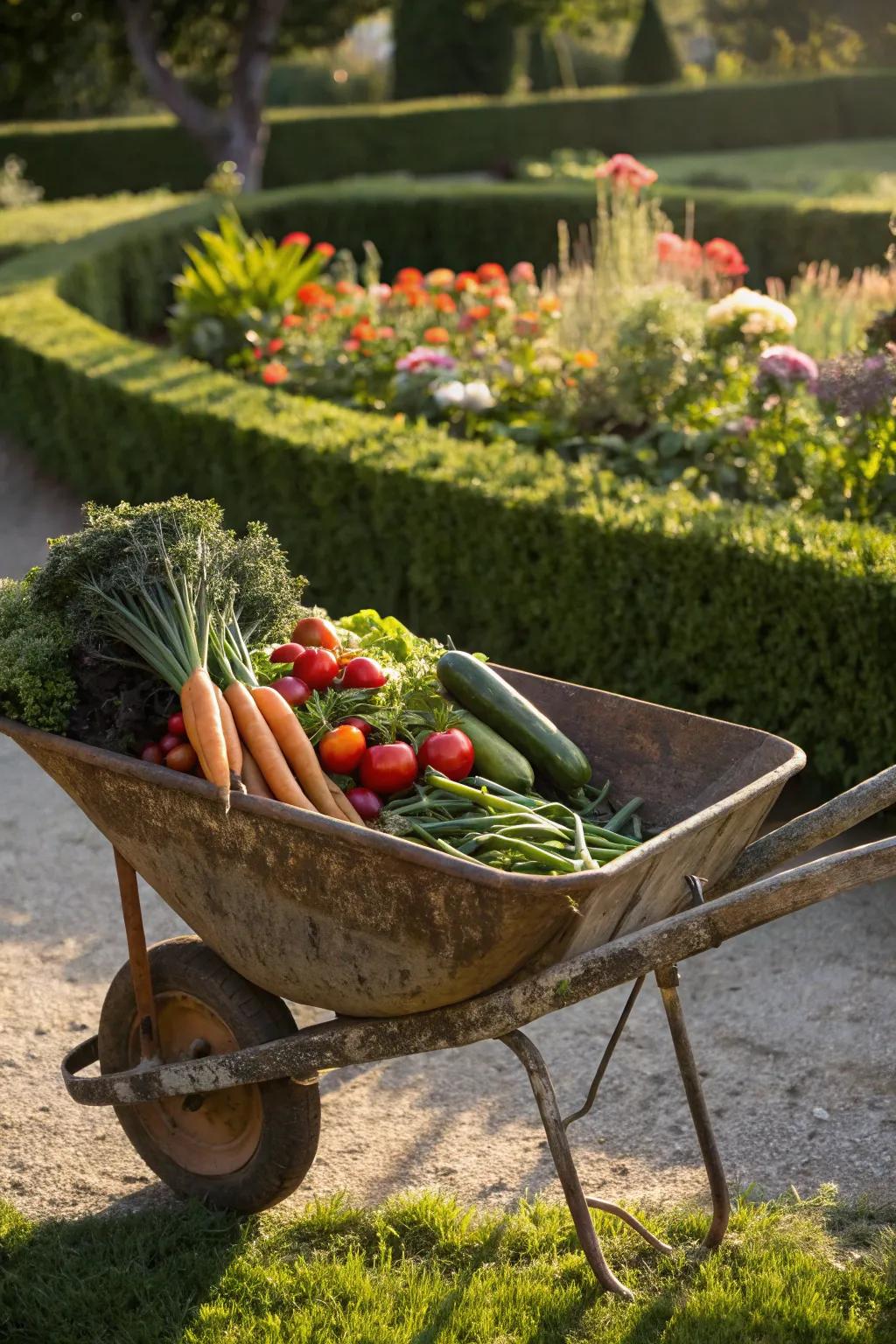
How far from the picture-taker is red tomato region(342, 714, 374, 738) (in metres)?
2.76

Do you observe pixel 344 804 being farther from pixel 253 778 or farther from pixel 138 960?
pixel 138 960

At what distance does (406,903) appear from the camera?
2381 millimetres

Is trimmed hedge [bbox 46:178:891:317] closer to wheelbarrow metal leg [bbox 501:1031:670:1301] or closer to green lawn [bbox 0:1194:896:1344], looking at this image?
green lawn [bbox 0:1194:896:1344]

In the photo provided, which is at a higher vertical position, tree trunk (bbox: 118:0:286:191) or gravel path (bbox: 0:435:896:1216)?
tree trunk (bbox: 118:0:286:191)

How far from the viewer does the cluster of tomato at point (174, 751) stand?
2.63 meters

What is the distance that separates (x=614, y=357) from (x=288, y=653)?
4.38 metres

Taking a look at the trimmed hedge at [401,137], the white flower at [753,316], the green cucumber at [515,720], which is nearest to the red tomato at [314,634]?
the green cucumber at [515,720]

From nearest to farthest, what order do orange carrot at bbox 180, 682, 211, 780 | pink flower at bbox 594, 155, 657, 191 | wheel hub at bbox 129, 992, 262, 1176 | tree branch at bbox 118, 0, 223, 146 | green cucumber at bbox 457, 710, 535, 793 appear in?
orange carrot at bbox 180, 682, 211, 780 < green cucumber at bbox 457, 710, 535, 793 < wheel hub at bbox 129, 992, 262, 1176 < pink flower at bbox 594, 155, 657, 191 < tree branch at bbox 118, 0, 223, 146

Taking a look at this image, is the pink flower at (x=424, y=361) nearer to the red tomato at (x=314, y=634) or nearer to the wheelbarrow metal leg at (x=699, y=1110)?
the red tomato at (x=314, y=634)

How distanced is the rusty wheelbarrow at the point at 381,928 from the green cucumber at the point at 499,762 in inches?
9.8

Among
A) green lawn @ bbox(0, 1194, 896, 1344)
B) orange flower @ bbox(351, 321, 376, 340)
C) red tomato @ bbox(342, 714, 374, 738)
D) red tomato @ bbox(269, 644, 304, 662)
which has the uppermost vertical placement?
orange flower @ bbox(351, 321, 376, 340)

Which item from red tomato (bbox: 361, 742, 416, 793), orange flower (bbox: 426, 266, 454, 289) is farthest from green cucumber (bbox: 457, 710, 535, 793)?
orange flower (bbox: 426, 266, 454, 289)

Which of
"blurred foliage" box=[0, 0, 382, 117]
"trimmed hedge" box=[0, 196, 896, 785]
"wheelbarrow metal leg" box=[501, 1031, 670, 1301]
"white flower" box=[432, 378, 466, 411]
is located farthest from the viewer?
"blurred foliage" box=[0, 0, 382, 117]

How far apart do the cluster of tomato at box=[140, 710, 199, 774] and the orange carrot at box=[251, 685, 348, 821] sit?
0.52ft
